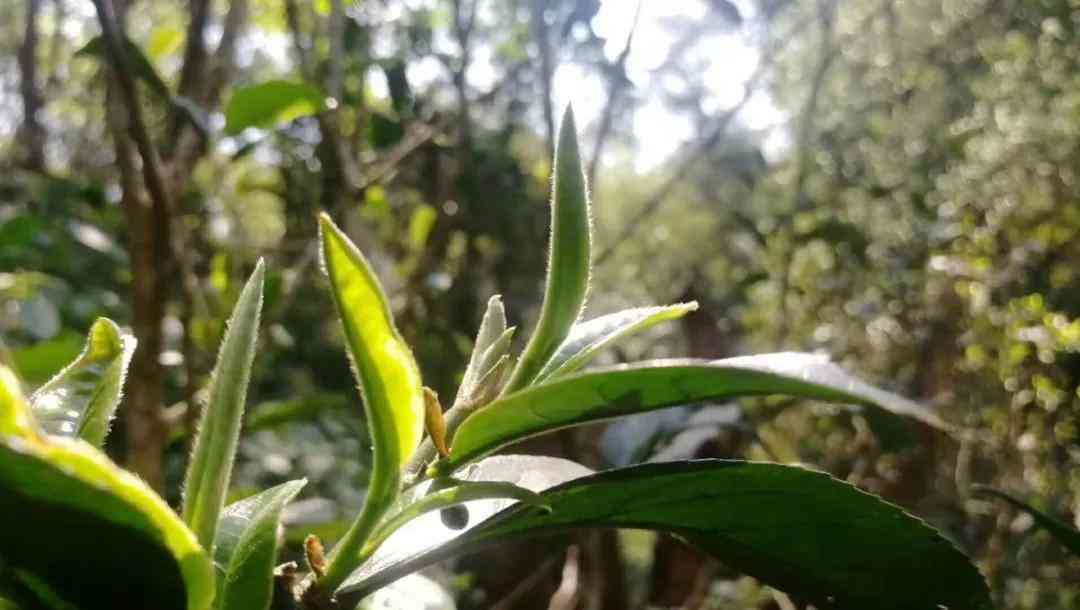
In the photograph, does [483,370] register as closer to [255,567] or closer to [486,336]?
[486,336]

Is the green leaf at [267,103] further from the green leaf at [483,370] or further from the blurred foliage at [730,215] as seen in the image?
A: the green leaf at [483,370]

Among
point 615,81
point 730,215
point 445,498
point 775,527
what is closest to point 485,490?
point 445,498

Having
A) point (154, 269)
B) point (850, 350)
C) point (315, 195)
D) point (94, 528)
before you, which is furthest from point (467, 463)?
point (850, 350)

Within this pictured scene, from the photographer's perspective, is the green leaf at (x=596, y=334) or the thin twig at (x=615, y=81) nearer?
the green leaf at (x=596, y=334)

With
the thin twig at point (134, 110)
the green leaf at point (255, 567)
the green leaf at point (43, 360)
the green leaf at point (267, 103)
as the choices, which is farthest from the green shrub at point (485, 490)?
the green leaf at point (43, 360)

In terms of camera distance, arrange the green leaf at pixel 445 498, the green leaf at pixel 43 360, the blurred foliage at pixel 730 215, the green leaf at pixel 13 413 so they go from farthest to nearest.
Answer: the blurred foliage at pixel 730 215 → the green leaf at pixel 43 360 → the green leaf at pixel 445 498 → the green leaf at pixel 13 413

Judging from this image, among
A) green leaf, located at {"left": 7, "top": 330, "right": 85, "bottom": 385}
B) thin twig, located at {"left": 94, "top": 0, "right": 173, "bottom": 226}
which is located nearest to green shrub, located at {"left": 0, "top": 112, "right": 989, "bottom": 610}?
thin twig, located at {"left": 94, "top": 0, "right": 173, "bottom": 226}

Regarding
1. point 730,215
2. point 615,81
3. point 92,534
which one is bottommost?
point 730,215
